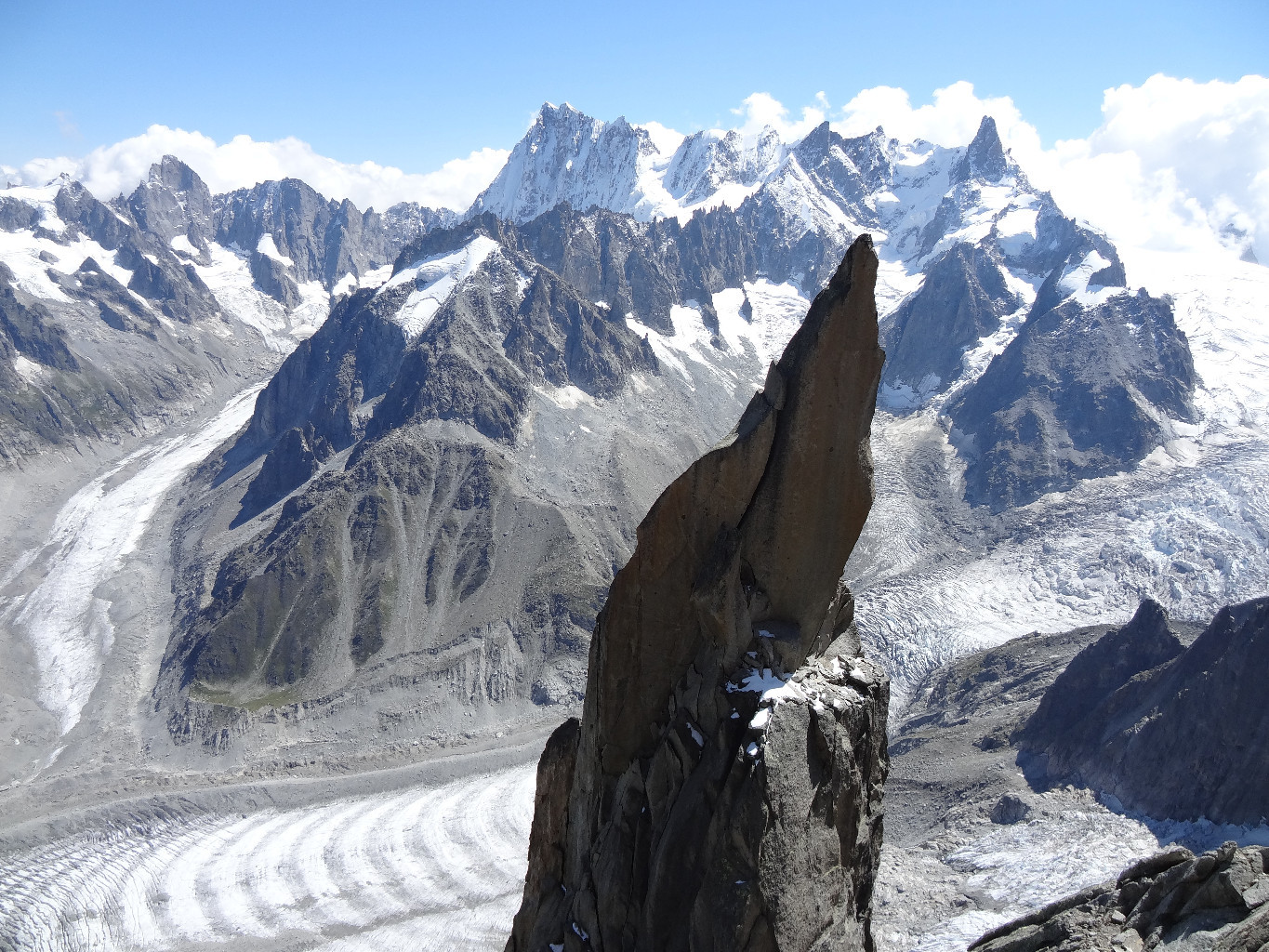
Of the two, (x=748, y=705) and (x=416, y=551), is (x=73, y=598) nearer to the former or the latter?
(x=416, y=551)

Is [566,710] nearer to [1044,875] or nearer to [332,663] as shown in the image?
[332,663]

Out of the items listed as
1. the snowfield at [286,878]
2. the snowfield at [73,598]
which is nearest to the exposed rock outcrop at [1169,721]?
the snowfield at [286,878]

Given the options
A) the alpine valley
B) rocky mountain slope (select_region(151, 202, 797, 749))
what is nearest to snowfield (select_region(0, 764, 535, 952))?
the alpine valley

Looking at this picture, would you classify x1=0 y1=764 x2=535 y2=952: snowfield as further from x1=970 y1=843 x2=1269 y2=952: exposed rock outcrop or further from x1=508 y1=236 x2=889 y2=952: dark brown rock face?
x1=970 y1=843 x2=1269 y2=952: exposed rock outcrop

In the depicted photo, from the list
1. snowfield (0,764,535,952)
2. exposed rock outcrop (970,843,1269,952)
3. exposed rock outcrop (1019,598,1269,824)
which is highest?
exposed rock outcrop (970,843,1269,952)

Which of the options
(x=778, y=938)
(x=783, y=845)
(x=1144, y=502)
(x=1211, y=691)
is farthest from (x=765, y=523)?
(x=1144, y=502)
